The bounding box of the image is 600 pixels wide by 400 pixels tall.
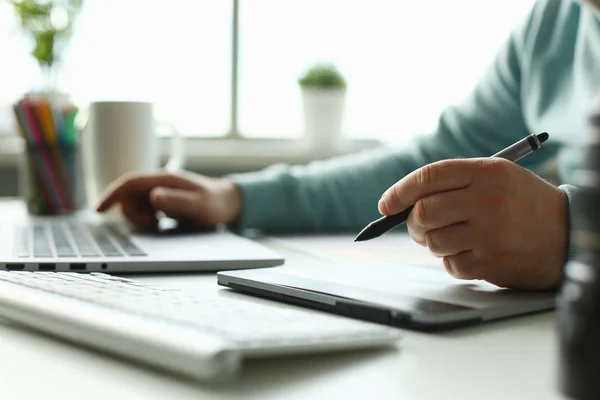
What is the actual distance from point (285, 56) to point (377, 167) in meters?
0.79

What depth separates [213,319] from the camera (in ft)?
1.30

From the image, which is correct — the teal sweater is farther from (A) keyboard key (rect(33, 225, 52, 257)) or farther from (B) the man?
(A) keyboard key (rect(33, 225, 52, 257))

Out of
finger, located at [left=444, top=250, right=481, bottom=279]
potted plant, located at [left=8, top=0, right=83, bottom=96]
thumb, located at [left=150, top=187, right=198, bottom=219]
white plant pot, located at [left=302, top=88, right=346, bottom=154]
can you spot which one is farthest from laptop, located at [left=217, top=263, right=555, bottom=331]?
white plant pot, located at [left=302, top=88, right=346, bottom=154]

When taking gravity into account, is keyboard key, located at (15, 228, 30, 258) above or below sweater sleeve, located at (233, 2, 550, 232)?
below

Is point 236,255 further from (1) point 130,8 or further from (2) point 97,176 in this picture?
(1) point 130,8

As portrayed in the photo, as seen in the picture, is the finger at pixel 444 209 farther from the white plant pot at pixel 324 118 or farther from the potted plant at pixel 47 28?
the white plant pot at pixel 324 118

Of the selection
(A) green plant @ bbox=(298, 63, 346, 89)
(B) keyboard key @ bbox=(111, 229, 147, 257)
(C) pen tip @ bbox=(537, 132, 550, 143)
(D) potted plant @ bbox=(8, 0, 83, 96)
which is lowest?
(B) keyboard key @ bbox=(111, 229, 147, 257)

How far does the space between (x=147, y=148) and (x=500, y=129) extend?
0.55 meters

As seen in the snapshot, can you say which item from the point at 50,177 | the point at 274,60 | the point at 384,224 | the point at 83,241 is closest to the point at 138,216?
the point at 83,241

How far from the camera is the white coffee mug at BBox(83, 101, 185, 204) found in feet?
3.87

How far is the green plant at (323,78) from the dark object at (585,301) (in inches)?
58.1

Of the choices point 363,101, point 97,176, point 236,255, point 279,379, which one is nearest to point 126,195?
point 97,176

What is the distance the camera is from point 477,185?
550 millimetres

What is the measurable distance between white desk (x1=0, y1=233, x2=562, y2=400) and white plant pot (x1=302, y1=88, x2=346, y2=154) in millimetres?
1326
